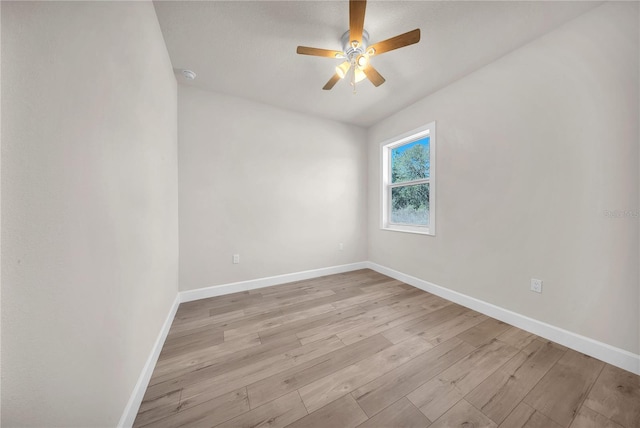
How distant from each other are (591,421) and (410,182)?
251cm

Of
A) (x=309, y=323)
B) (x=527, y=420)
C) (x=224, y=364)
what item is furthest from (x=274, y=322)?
(x=527, y=420)

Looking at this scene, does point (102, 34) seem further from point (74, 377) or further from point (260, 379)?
point (260, 379)

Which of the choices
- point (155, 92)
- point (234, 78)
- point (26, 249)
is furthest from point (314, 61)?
point (26, 249)

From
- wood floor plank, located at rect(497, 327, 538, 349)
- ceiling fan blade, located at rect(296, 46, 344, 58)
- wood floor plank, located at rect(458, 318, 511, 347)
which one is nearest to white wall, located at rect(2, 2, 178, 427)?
ceiling fan blade, located at rect(296, 46, 344, 58)

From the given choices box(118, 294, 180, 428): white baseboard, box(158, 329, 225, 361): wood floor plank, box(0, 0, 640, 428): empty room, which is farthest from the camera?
box(158, 329, 225, 361): wood floor plank

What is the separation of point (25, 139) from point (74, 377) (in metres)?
0.72

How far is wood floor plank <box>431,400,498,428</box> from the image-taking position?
3.45 feet

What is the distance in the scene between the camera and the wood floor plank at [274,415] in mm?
1045

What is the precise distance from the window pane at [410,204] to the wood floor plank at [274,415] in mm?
2525

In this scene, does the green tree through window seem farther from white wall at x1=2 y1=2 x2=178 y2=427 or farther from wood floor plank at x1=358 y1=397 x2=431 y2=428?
white wall at x1=2 y1=2 x2=178 y2=427

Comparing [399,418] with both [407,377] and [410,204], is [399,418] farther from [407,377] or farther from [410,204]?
[410,204]

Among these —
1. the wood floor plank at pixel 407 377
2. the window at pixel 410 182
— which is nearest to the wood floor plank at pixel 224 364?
the wood floor plank at pixel 407 377

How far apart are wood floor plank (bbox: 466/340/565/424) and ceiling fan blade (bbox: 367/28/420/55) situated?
2.33m

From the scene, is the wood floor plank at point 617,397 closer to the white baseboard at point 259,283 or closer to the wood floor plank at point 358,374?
the wood floor plank at point 358,374
